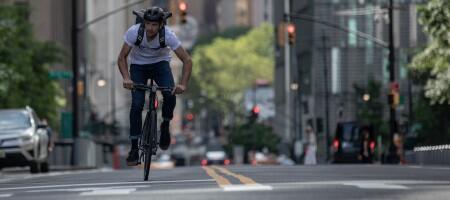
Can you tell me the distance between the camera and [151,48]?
18.1 meters

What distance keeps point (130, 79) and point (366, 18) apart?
9303cm

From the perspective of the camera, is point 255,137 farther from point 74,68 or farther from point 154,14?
point 154,14

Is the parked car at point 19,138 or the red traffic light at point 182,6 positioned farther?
the red traffic light at point 182,6

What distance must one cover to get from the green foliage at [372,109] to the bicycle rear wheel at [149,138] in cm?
6714

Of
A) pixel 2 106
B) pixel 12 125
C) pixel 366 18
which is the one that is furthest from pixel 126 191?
pixel 366 18

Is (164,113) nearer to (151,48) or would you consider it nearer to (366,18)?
(151,48)

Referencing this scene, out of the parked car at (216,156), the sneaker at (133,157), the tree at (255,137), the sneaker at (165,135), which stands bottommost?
the parked car at (216,156)

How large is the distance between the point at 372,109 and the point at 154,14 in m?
73.9

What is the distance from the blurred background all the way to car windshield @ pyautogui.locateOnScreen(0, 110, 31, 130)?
44 mm

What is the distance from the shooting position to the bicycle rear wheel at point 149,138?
1781cm

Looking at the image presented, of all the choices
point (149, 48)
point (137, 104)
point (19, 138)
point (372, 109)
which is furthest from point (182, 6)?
point (372, 109)

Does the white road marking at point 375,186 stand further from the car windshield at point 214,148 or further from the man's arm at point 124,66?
the car windshield at point 214,148

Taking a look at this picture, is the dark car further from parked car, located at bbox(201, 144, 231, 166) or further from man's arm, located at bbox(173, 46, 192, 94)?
parked car, located at bbox(201, 144, 231, 166)

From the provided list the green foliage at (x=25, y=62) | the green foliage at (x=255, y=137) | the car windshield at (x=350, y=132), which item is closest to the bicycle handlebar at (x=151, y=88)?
the green foliage at (x=25, y=62)
